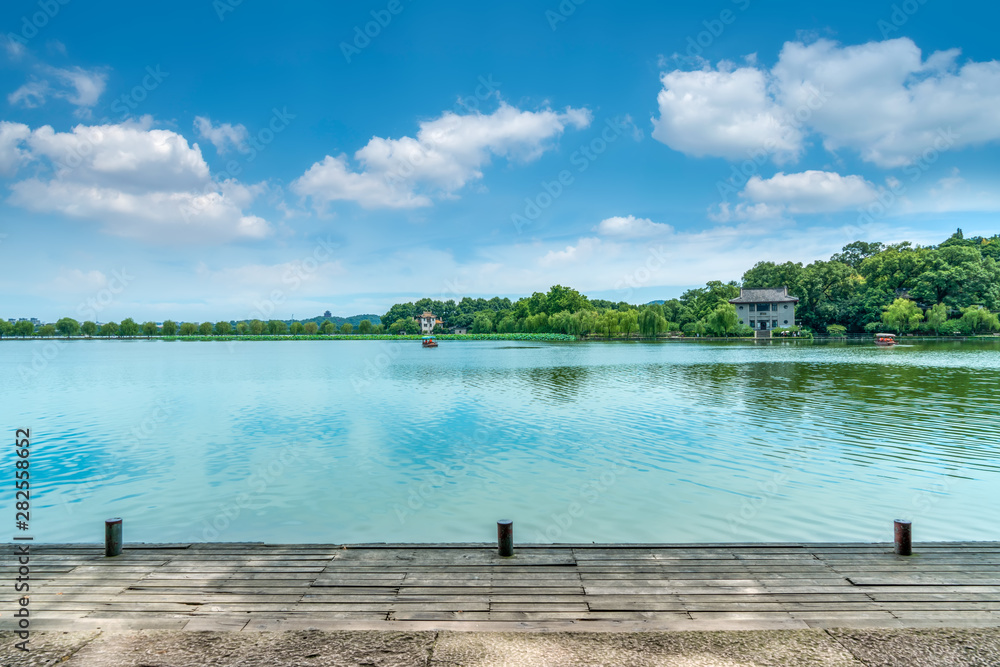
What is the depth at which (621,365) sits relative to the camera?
3919 centimetres

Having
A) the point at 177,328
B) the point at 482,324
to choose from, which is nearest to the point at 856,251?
the point at 482,324

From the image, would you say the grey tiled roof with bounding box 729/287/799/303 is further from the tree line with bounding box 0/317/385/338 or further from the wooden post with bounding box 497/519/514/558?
the tree line with bounding box 0/317/385/338

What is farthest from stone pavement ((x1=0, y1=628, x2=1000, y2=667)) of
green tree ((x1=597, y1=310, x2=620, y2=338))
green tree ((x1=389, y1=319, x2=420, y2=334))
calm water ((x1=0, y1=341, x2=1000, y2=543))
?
green tree ((x1=389, y1=319, x2=420, y2=334))

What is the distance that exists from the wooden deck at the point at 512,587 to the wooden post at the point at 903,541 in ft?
0.21

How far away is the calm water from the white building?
6109 centimetres

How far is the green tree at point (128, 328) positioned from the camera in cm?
17550

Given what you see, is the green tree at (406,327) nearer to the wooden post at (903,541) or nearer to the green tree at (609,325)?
the green tree at (609,325)

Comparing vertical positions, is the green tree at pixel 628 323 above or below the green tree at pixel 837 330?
above

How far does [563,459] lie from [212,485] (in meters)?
7.73

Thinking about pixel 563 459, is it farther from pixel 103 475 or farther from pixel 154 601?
pixel 103 475


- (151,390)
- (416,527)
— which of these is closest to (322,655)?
(416,527)

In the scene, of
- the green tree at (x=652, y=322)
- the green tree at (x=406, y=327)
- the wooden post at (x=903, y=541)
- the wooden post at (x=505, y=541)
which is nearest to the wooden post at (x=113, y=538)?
the wooden post at (x=505, y=541)

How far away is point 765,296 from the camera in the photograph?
3324 inches

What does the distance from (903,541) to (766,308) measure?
87078 mm
